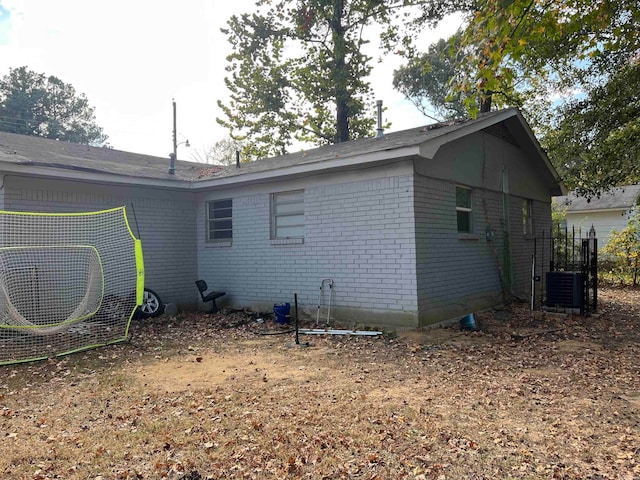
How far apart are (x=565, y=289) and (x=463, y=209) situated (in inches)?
108

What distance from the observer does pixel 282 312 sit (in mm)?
→ 8609

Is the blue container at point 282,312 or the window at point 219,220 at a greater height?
the window at point 219,220

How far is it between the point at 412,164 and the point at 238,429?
17.0 ft

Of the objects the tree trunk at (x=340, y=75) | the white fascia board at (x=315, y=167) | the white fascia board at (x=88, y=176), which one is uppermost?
the tree trunk at (x=340, y=75)

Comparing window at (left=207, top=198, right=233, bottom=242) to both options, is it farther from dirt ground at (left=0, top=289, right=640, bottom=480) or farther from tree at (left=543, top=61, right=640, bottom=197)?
tree at (left=543, top=61, right=640, bottom=197)

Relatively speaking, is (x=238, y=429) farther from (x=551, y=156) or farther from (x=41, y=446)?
(x=551, y=156)

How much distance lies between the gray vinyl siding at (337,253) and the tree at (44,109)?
99.8 feet

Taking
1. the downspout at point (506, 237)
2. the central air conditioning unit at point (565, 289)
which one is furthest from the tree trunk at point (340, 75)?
the central air conditioning unit at point (565, 289)

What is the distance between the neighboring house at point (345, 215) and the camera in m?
7.74

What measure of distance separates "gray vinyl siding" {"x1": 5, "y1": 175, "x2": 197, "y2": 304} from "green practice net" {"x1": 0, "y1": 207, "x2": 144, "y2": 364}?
1384mm

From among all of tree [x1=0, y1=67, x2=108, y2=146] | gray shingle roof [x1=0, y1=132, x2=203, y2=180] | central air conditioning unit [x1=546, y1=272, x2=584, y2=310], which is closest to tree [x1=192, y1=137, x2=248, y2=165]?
tree [x1=0, y1=67, x2=108, y2=146]

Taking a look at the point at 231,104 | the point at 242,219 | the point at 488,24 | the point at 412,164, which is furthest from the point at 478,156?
the point at 231,104

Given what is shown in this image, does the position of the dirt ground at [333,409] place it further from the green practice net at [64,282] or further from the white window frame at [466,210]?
the white window frame at [466,210]

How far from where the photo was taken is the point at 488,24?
5.55 metres
